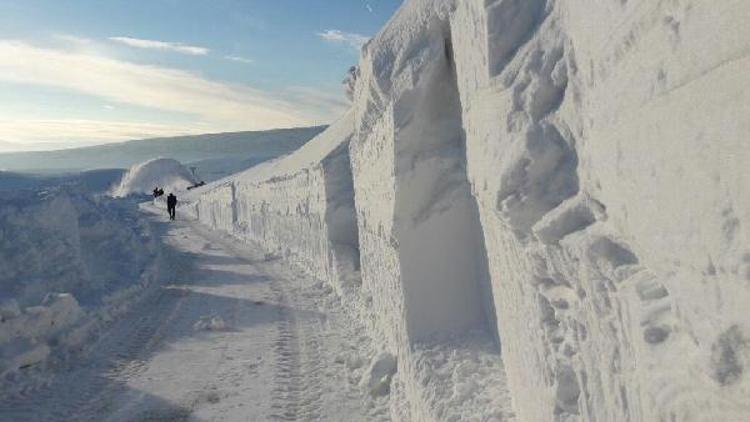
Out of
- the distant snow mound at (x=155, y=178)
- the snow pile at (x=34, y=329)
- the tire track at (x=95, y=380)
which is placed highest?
the distant snow mound at (x=155, y=178)

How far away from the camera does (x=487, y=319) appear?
18.6 feet

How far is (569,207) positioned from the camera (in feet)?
9.53

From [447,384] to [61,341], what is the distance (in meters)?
6.28

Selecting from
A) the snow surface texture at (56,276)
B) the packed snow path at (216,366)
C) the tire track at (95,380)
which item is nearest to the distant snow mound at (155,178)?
the snow surface texture at (56,276)

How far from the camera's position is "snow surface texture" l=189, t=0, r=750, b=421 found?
5.97 feet

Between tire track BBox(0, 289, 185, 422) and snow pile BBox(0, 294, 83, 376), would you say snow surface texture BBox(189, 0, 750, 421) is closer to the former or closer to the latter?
tire track BBox(0, 289, 185, 422)

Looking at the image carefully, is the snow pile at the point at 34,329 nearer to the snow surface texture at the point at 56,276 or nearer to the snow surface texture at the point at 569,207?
the snow surface texture at the point at 56,276

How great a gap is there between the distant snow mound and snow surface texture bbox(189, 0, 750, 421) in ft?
185

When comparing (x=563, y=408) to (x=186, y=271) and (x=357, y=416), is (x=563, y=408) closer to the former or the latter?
(x=357, y=416)

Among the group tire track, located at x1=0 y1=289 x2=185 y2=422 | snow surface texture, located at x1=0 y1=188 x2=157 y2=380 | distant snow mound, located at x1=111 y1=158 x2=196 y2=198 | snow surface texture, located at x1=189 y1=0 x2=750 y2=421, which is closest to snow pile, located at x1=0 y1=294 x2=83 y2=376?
snow surface texture, located at x1=0 y1=188 x2=157 y2=380

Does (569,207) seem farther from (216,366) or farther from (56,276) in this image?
(56,276)

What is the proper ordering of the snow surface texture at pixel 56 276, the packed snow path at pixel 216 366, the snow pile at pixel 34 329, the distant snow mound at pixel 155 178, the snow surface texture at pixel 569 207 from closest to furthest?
the snow surface texture at pixel 569 207 < the packed snow path at pixel 216 366 < the snow pile at pixel 34 329 < the snow surface texture at pixel 56 276 < the distant snow mound at pixel 155 178

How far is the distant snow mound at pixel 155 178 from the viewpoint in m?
60.5

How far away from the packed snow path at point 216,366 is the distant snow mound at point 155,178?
50717mm
